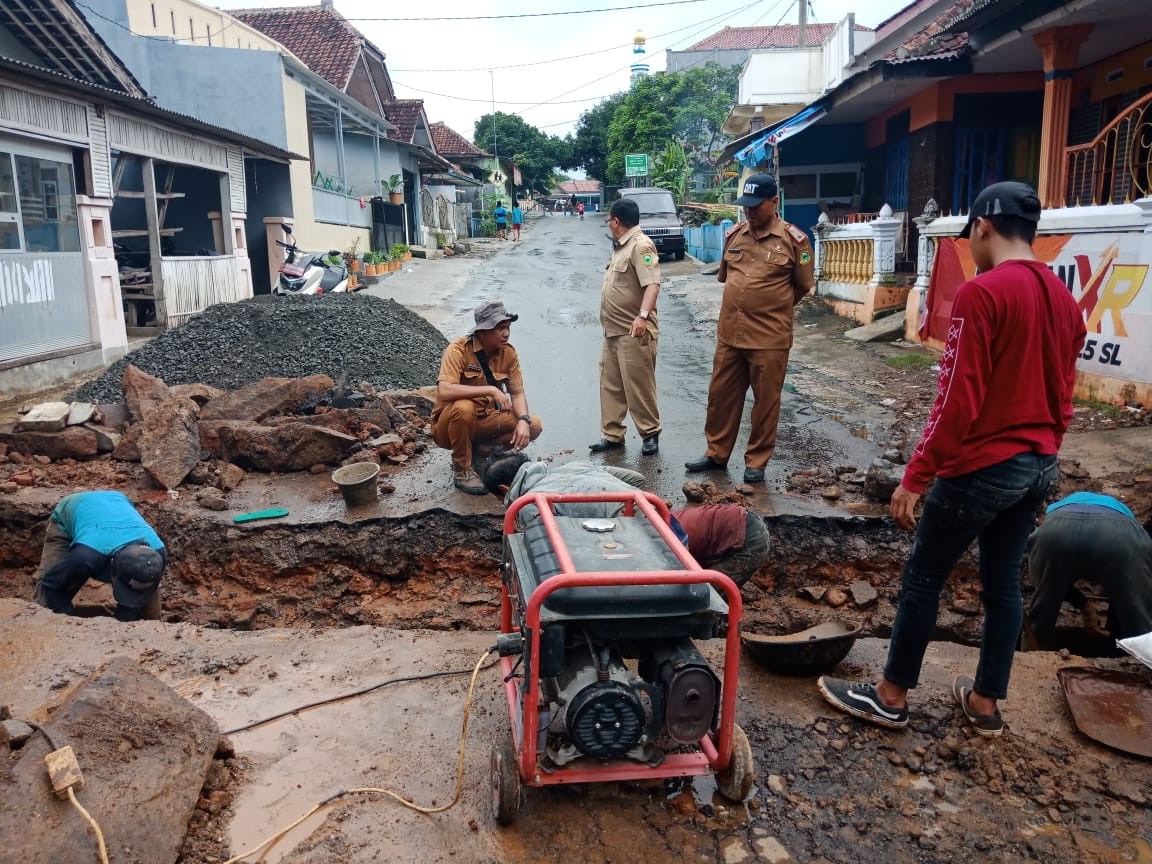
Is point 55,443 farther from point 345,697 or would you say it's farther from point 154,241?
point 154,241

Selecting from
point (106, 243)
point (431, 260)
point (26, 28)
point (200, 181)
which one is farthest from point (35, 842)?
point (431, 260)

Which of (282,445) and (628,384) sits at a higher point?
(628,384)

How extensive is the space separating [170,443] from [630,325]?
11.2 feet

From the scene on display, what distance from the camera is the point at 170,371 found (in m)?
8.78

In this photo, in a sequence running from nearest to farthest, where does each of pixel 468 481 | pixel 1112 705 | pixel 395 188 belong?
1. pixel 1112 705
2. pixel 468 481
3. pixel 395 188

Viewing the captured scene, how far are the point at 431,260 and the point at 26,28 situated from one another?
13.0m

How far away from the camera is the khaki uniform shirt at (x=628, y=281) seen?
599 centimetres

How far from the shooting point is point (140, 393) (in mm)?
7109

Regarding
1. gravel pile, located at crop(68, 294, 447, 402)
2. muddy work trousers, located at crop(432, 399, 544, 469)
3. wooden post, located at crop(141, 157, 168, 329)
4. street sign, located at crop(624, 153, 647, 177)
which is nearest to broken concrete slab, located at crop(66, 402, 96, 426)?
gravel pile, located at crop(68, 294, 447, 402)

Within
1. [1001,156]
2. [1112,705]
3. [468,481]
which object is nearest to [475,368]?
[468,481]

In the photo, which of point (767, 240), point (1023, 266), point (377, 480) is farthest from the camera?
point (377, 480)

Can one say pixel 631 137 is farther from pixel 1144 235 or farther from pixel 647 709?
pixel 647 709

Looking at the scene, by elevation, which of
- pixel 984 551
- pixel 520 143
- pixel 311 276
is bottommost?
pixel 984 551

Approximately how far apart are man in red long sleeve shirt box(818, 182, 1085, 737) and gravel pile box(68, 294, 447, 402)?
21.1 feet
